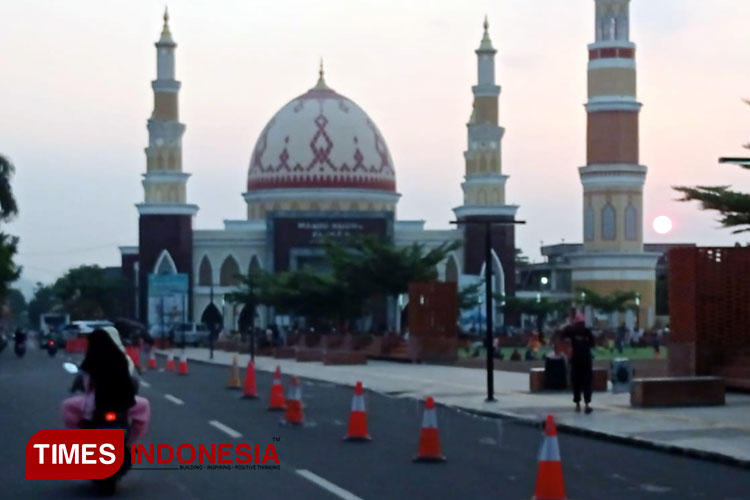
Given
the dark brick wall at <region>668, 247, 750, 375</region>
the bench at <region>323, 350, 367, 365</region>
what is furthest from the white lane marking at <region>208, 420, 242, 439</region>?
the bench at <region>323, 350, 367, 365</region>

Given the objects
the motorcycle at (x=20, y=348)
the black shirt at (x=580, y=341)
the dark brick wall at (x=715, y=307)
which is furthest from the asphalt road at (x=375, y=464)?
the motorcycle at (x=20, y=348)

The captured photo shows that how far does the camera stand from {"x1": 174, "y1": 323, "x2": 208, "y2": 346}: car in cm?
7744

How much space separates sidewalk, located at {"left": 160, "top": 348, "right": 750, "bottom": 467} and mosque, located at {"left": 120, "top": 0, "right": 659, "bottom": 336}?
185 feet

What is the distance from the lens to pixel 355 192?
310 feet

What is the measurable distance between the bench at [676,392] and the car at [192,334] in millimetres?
53522

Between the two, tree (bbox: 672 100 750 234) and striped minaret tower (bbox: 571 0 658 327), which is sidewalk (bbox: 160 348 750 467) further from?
striped minaret tower (bbox: 571 0 658 327)

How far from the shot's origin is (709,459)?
16.7 metres

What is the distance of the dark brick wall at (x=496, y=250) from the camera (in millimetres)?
93875

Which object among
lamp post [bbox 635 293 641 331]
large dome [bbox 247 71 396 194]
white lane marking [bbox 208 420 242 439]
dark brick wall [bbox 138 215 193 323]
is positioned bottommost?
white lane marking [bbox 208 420 242 439]

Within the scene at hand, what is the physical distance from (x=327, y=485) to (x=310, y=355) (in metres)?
39.0

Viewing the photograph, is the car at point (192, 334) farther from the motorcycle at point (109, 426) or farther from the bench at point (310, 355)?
the motorcycle at point (109, 426)

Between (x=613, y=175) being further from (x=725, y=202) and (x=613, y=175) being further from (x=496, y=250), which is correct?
(x=725, y=202)

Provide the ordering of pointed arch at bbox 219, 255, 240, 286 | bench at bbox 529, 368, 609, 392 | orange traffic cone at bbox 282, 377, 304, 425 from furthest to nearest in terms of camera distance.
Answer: pointed arch at bbox 219, 255, 240, 286 → bench at bbox 529, 368, 609, 392 → orange traffic cone at bbox 282, 377, 304, 425

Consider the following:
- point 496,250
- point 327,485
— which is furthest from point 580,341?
point 496,250
